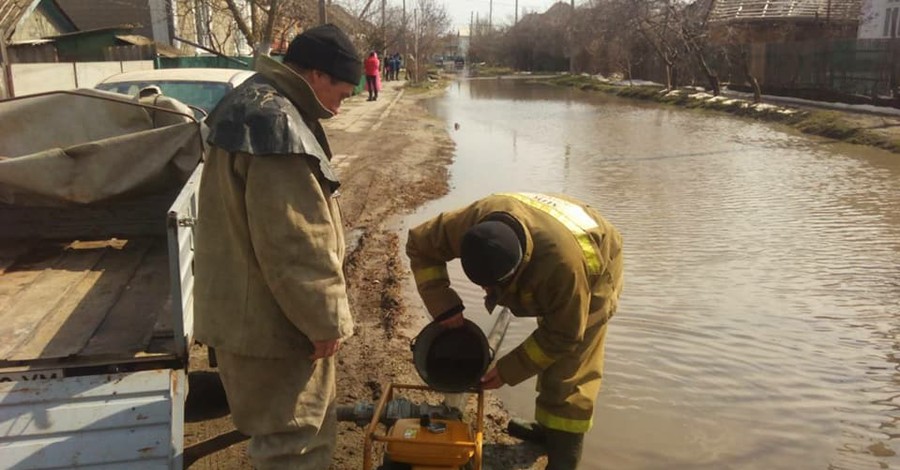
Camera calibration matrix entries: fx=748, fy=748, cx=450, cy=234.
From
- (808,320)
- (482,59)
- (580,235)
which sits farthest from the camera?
(482,59)

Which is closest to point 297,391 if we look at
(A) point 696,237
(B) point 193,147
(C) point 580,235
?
(C) point 580,235

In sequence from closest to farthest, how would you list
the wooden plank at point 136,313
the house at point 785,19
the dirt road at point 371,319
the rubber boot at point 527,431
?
the wooden plank at point 136,313 → the dirt road at point 371,319 → the rubber boot at point 527,431 → the house at point 785,19

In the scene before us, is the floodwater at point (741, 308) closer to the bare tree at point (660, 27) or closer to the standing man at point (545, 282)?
the standing man at point (545, 282)

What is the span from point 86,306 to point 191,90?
4.90 meters

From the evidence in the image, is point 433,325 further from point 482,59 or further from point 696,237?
point 482,59

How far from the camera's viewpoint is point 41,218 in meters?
4.85

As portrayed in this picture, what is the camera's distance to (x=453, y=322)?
3.15 meters

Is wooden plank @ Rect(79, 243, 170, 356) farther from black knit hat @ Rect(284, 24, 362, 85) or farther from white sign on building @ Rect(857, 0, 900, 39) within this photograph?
white sign on building @ Rect(857, 0, 900, 39)

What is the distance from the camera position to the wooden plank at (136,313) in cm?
351

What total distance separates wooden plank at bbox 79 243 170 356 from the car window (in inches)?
154

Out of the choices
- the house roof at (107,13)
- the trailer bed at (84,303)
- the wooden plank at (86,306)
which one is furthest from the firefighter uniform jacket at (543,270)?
the house roof at (107,13)

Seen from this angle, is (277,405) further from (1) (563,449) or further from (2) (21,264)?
(2) (21,264)

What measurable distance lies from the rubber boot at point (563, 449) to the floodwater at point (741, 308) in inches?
20.7

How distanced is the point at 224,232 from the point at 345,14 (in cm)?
3406
